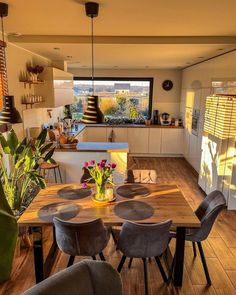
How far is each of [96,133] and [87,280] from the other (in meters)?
5.71

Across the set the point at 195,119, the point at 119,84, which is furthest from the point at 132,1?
the point at 119,84

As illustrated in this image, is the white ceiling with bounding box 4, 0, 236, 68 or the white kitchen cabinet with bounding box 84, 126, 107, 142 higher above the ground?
the white ceiling with bounding box 4, 0, 236, 68

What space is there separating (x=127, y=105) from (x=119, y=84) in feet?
2.20

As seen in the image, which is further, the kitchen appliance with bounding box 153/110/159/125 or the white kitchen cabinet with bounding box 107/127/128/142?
the kitchen appliance with bounding box 153/110/159/125

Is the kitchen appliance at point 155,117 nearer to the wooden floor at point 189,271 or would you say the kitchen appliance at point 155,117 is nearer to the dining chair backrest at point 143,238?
the wooden floor at point 189,271

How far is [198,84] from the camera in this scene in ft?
17.5

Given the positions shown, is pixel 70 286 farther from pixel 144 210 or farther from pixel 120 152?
pixel 120 152

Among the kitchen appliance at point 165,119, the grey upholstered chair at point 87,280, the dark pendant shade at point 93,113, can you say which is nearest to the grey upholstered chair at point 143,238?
the grey upholstered chair at point 87,280

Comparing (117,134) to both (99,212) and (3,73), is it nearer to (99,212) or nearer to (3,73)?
(3,73)

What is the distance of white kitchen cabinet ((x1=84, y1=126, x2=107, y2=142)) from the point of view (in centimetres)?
687

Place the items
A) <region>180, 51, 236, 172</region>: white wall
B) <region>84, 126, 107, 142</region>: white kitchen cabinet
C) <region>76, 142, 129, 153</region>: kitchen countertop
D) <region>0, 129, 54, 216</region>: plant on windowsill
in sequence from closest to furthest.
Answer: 1. <region>0, 129, 54, 216</region>: plant on windowsill
2. <region>180, 51, 236, 172</region>: white wall
3. <region>76, 142, 129, 153</region>: kitchen countertop
4. <region>84, 126, 107, 142</region>: white kitchen cabinet

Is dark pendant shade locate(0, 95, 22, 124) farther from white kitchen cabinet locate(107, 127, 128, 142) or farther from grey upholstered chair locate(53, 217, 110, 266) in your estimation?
white kitchen cabinet locate(107, 127, 128, 142)

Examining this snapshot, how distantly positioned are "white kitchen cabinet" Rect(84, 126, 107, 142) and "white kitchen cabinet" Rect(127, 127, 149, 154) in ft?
2.34

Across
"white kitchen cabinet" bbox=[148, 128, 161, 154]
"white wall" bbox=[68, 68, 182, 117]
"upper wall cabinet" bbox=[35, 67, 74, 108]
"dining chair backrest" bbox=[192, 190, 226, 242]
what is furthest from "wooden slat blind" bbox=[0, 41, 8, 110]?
"white kitchen cabinet" bbox=[148, 128, 161, 154]
